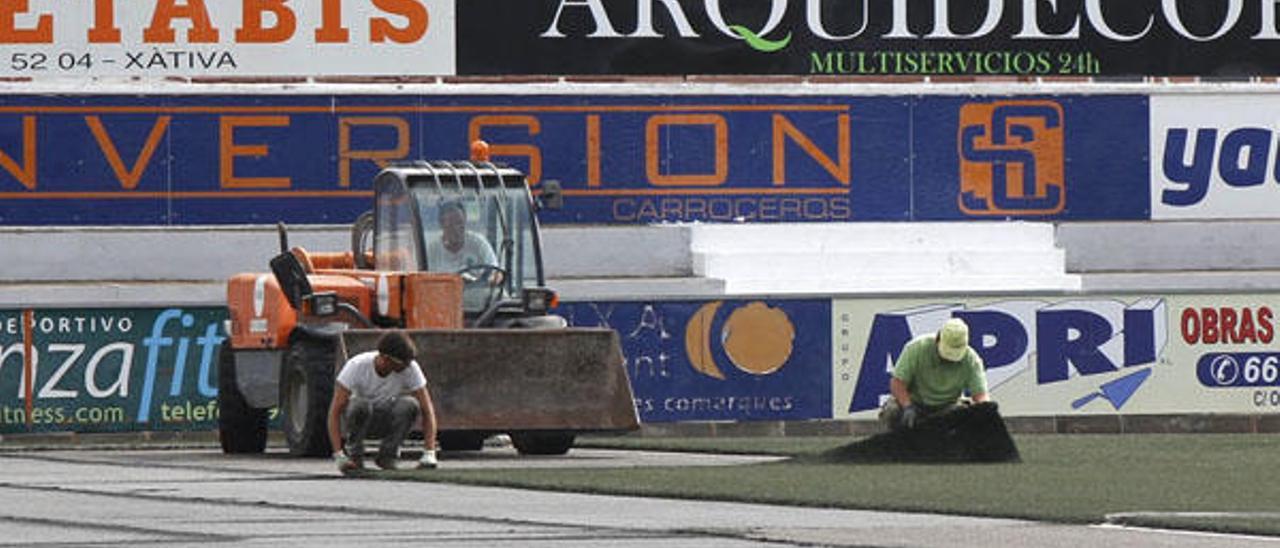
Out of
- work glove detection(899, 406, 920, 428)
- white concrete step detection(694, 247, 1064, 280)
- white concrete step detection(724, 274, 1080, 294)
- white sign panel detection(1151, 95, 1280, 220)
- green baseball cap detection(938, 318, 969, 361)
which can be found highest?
white sign panel detection(1151, 95, 1280, 220)

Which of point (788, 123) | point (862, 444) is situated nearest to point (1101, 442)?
point (862, 444)

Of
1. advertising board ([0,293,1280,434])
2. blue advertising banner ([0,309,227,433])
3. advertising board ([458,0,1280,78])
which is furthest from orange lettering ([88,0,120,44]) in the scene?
blue advertising banner ([0,309,227,433])

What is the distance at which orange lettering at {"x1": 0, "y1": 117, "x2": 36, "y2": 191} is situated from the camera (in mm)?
36000

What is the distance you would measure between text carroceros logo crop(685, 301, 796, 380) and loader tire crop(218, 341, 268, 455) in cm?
543

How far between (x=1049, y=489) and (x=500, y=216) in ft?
26.1

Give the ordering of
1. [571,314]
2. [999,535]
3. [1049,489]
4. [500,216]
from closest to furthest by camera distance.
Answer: [999,535] < [1049,489] < [500,216] < [571,314]

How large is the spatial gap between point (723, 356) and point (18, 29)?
9493mm

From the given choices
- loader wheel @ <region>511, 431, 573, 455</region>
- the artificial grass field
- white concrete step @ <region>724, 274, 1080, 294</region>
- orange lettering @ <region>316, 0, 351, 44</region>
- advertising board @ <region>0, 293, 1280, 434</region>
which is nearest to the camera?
the artificial grass field

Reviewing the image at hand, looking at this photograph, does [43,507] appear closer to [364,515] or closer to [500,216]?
[364,515]

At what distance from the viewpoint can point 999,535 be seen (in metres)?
16.3

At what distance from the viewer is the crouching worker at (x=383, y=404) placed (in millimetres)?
22781

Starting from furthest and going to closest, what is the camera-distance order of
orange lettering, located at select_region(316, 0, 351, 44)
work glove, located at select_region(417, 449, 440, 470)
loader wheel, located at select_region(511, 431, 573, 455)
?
1. orange lettering, located at select_region(316, 0, 351, 44)
2. loader wheel, located at select_region(511, 431, 573, 455)
3. work glove, located at select_region(417, 449, 440, 470)

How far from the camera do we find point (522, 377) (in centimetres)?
2522

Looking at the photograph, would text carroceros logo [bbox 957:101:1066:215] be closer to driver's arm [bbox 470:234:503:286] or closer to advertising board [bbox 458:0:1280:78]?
advertising board [bbox 458:0:1280:78]
